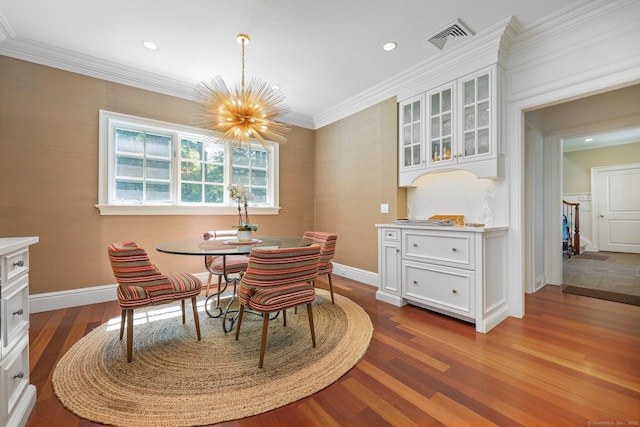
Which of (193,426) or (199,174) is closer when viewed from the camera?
(193,426)

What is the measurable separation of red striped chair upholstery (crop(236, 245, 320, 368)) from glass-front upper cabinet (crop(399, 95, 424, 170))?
2106 mm

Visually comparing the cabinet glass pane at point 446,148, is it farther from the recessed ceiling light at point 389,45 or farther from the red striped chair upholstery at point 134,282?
the red striped chair upholstery at point 134,282

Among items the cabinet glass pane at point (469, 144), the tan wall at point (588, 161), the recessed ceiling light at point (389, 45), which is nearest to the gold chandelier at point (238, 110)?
the recessed ceiling light at point (389, 45)

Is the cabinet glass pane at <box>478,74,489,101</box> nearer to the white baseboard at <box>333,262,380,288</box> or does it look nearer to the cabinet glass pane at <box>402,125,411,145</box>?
the cabinet glass pane at <box>402,125,411,145</box>

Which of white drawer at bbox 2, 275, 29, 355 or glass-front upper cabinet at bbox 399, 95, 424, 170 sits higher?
glass-front upper cabinet at bbox 399, 95, 424, 170

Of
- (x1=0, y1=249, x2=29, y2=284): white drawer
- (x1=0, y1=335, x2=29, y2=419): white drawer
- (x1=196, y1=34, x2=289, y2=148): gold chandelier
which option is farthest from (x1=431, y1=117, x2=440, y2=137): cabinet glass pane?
(x1=0, y1=335, x2=29, y2=419): white drawer

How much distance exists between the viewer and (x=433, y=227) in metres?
2.75

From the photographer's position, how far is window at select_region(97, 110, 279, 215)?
3271 mm

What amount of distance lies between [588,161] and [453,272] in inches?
292

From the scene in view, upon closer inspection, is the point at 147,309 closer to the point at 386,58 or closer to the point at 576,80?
the point at 386,58

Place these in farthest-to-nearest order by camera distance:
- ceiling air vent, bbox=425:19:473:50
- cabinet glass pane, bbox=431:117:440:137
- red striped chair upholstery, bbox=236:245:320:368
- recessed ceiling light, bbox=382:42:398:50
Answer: cabinet glass pane, bbox=431:117:440:137, recessed ceiling light, bbox=382:42:398:50, ceiling air vent, bbox=425:19:473:50, red striped chair upholstery, bbox=236:245:320:368

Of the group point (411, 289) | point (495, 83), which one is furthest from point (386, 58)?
point (411, 289)

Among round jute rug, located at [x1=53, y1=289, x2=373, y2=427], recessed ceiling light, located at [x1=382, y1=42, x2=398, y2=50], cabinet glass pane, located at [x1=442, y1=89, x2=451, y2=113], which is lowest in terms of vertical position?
round jute rug, located at [x1=53, y1=289, x2=373, y2=427]

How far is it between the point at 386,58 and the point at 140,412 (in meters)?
3.70
